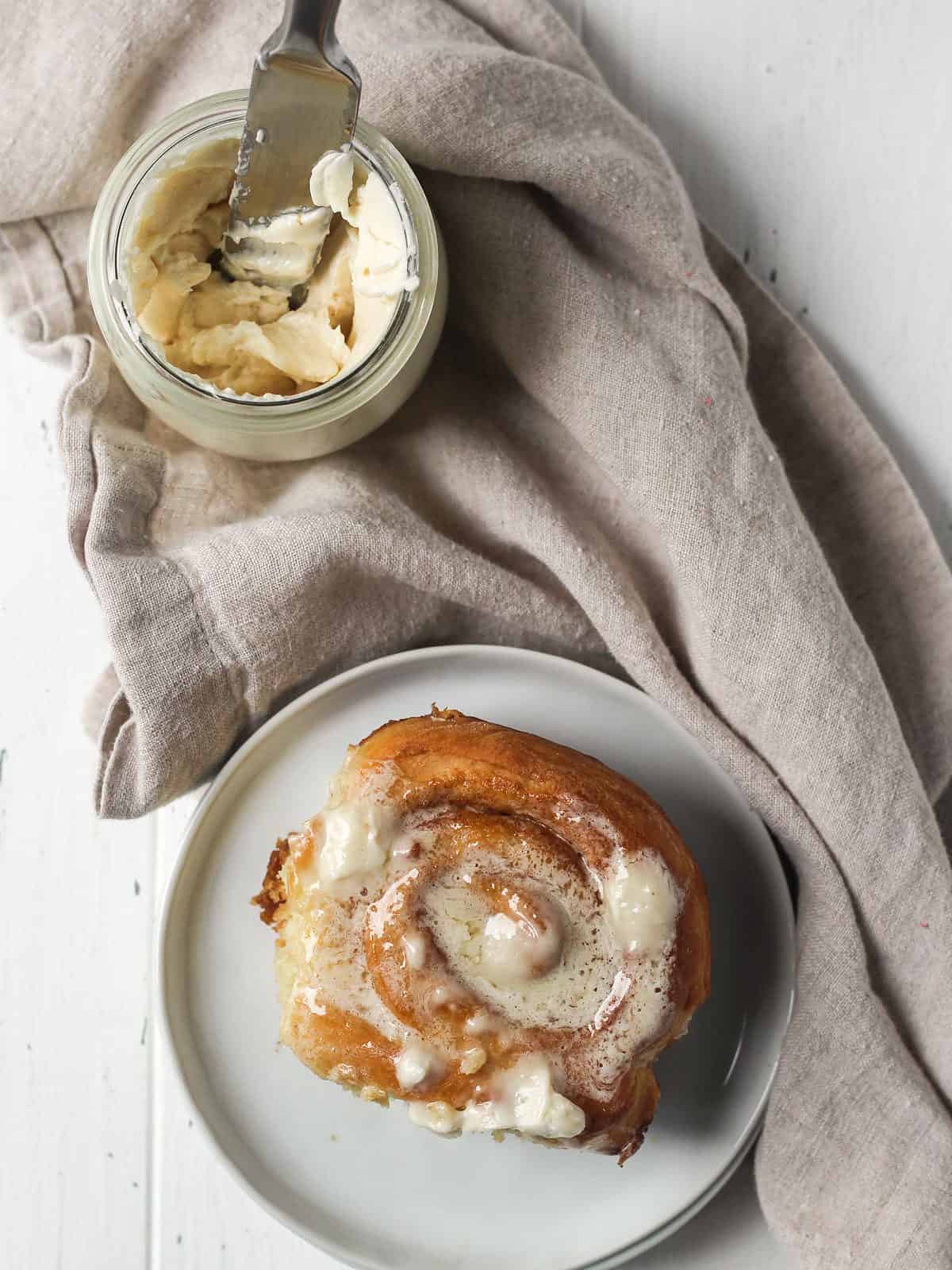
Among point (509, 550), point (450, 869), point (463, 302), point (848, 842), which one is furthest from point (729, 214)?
point (450, 869)

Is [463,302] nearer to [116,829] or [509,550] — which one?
[509,550]

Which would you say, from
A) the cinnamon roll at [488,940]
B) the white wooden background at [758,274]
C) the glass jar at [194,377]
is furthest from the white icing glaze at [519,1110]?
the glass jar at [194,377]

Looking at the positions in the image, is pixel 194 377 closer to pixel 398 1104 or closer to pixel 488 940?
pixel 488 940

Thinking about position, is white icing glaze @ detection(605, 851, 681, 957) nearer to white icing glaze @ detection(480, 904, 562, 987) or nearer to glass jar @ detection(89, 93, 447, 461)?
white icing glaze @ detection(480, 904, 562, 987)

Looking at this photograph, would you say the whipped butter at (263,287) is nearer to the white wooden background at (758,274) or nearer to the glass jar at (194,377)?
the glass jar at (194,377)

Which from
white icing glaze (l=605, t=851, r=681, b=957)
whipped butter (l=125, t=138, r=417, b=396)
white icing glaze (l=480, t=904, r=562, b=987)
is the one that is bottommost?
white icing glaze (l=480, t=904, r=562, b=987)

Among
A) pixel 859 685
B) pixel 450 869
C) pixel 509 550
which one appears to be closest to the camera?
pixel 450 869

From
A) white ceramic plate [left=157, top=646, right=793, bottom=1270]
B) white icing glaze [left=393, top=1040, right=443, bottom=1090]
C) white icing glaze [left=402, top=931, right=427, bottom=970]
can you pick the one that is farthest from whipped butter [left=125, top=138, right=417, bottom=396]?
white icing glaze [left=393, top=1040, right=443, bottom=1090]
